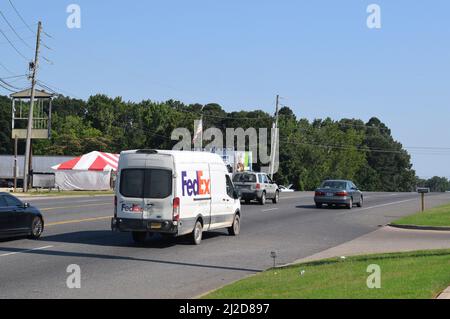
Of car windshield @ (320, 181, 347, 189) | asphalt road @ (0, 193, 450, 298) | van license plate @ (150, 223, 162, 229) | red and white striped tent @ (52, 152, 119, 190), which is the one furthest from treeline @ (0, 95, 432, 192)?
van license plate @ (150, 223, 162, 229)

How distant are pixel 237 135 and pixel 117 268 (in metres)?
102

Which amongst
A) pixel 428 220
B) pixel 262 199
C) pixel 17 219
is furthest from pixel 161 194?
pixel 262 199

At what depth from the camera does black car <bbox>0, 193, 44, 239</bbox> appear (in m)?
17.4

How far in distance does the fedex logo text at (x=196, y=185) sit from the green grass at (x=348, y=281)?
4.53 metres

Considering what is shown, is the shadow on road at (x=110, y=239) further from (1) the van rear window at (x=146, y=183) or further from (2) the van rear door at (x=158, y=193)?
(1) the van rear window at (x=146, y=183)

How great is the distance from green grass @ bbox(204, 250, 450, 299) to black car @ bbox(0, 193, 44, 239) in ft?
26.0

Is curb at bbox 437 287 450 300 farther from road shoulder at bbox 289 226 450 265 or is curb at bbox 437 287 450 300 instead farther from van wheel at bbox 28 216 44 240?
van wheel at bbox 28 216 44 240

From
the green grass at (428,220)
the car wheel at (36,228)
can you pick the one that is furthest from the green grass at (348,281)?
the green grass at (428,220)

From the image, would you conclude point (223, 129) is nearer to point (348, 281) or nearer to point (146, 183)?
point (146, 183)

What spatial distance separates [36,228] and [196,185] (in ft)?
15.7

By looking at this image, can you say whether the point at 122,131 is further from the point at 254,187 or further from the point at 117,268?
the point at 117,268

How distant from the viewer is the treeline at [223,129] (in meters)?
108
